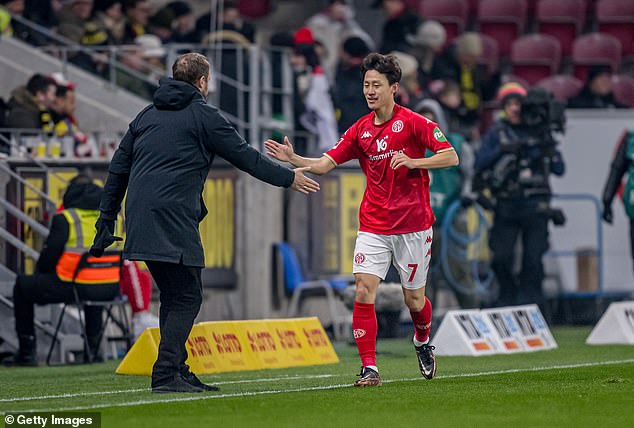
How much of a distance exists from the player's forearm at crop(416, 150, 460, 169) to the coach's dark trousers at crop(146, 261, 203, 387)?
65.5 inches

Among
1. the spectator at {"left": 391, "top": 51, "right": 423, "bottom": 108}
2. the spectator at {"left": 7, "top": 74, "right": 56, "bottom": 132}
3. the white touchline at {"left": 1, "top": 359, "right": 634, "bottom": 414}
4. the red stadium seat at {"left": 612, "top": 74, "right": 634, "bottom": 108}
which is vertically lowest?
the white touchline at {"left": 1, "top": 359, "right": 634, "bottom": 414}

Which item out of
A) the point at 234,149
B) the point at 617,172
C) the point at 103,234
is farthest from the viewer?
the point at 617,172

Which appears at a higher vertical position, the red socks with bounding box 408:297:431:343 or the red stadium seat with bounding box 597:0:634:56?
the red stadium seat with bounding box 597:0:634:56

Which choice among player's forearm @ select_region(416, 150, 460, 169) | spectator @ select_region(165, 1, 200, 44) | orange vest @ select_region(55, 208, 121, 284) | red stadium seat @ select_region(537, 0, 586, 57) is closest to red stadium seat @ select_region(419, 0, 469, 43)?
red stadium seat @ select_region(537, 0, 586, 57)

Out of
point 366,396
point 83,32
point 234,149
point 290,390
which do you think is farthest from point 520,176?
point 366,396

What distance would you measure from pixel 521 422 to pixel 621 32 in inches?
715

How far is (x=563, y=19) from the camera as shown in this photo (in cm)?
2547

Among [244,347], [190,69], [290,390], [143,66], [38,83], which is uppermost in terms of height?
[143,66]

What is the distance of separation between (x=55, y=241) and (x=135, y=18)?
261 inches

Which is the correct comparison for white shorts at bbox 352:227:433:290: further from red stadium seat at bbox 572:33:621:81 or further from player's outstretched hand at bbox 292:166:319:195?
red stadium seat at bbox 572:33:621:81

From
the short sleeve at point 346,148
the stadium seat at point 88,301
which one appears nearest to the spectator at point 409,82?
the stadium seat at point 88,301

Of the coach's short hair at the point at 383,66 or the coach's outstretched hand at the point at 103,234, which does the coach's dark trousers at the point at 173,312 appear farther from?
the coach's short hair at the point at 383,66

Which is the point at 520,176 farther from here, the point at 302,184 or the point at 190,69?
the point at 190,69

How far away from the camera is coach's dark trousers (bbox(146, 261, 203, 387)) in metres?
10.0
